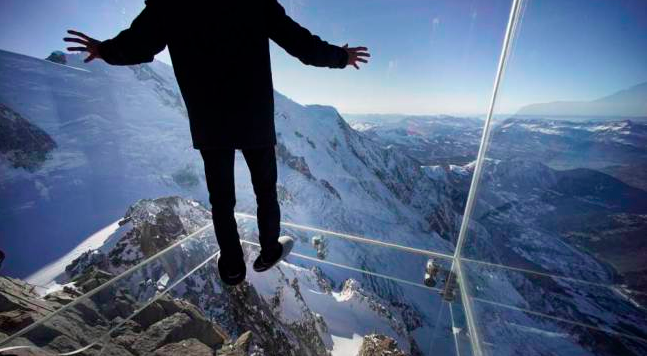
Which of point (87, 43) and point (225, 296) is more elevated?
point (87, 43)

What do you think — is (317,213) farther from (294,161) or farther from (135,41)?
(135,41)

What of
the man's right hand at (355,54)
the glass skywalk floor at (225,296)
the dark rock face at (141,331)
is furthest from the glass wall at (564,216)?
the dark rock face at (141,331)

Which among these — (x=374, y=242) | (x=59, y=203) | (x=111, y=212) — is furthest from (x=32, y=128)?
(x=374, y=242)

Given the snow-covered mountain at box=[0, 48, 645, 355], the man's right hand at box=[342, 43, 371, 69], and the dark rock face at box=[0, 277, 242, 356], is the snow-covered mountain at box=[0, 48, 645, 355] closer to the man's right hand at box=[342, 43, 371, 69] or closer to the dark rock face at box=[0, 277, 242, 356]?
the dark rock face at box=[0, 277, 242, 356]

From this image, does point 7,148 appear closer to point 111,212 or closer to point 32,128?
point 32,128

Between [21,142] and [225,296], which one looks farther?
[21,142]

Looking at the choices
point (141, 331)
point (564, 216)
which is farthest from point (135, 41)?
point (564, 216)

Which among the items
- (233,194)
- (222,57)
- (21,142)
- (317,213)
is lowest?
(317,213)
